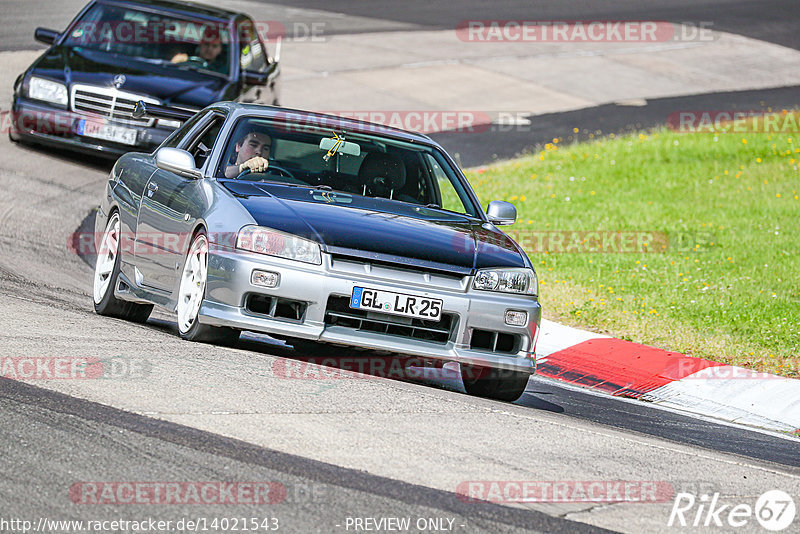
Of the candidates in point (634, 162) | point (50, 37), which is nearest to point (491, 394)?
point (50, 37)

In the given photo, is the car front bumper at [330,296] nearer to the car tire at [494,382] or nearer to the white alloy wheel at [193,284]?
the white alloy wheel at [193,284]

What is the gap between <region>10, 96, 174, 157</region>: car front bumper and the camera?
13922 millimetres

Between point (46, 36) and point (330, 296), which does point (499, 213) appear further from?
point (46, 36)

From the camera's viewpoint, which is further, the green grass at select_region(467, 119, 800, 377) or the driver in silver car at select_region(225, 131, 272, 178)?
the green grass at select_region(467, 119, 800, 377)

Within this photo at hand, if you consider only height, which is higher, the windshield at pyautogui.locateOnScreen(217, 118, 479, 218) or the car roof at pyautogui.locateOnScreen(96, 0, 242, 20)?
the car roof at pyautogui.locateOnScreen(96, 0, 242, 20)

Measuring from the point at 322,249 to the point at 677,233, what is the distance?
8143 millimetres

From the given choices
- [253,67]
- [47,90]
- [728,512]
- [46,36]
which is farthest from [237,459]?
[46,36]

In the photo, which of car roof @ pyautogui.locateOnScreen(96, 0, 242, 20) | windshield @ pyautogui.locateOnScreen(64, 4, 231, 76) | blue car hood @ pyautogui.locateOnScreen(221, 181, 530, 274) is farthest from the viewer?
car roof @ pyautogui.locateOnScreen(96, 0, 242, 20)

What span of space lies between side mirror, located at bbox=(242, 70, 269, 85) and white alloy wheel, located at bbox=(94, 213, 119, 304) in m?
6.35

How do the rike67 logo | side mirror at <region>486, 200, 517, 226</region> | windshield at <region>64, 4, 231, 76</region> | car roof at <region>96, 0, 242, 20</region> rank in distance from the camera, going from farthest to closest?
1. car roof at <region>96, 0, 242, 20</region>
2. windshield at <region>64, 4, 231, 76</region>
3. side mirror at <region>486, 200, 517, 226</region>
4. the rike67 logo

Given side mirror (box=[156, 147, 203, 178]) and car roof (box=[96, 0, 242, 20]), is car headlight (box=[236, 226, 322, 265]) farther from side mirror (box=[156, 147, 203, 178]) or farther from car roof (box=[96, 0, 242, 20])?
car roof (box=[96, 0, 242, 20])

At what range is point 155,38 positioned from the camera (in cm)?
1497

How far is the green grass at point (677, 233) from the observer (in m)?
10.6

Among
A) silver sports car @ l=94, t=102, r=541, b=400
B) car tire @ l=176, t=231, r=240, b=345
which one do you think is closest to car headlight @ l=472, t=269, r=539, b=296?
silver sports car @ l=94, t=102, r=541, b=400
